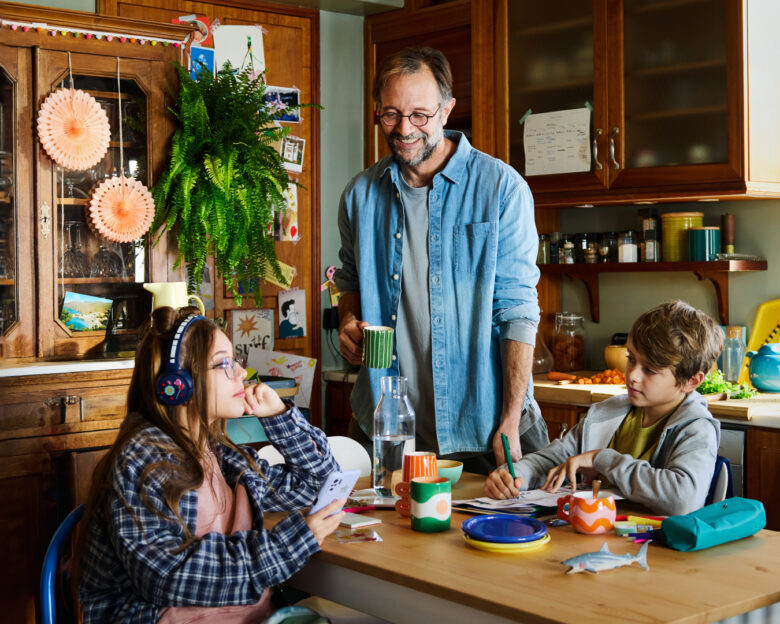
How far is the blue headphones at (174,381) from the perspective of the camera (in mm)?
1595

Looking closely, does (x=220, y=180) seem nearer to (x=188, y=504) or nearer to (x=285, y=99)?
(x=285, y=99)

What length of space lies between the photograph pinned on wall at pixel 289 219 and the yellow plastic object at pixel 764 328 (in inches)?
76.1

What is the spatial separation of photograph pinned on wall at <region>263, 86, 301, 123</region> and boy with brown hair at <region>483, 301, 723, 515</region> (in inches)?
93.7

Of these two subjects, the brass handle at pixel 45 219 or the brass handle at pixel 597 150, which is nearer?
the brass handle at pixel 45 219

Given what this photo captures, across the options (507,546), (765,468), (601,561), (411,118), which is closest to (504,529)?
(507,546)

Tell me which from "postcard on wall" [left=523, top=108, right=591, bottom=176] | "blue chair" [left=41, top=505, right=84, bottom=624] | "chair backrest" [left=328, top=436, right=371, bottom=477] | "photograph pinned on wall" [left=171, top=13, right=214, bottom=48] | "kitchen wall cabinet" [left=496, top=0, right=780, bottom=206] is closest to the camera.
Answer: "blue chair" [left=41, top=505, right=84, bottom=624]

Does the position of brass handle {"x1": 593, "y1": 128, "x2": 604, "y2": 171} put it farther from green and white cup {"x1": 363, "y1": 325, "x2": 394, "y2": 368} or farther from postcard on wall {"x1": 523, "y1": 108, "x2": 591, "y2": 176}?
green and white cup {"x1": 363, "y1": 325, "x2": 394, "y2": 368}

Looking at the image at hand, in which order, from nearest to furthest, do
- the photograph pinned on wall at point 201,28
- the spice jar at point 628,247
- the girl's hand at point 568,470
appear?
the girl's hand at point 568,470
the spice jar at point 628,247
the photograph pinned on wall at point 201,28

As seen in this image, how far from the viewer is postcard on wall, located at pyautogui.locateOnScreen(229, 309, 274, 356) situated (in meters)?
3.96

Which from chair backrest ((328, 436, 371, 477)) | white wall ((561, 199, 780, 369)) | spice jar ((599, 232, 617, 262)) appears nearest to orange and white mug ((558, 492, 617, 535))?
chair backrest ((328, 436, 371, 477))

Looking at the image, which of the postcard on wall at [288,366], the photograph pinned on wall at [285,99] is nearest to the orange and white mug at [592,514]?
the postcard on wall at [288,366]

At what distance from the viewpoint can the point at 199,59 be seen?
3.81m

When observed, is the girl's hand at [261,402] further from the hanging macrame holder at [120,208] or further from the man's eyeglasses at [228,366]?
the hanging macrame holder at [120,208]

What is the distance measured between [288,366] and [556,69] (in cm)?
167
